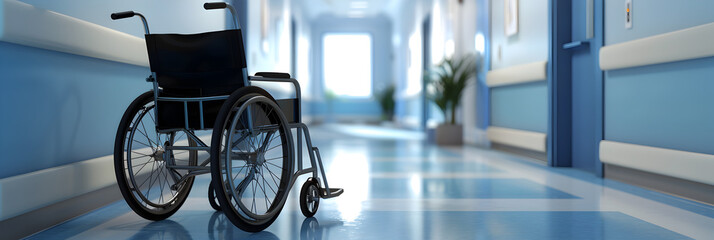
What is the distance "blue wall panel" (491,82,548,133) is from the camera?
396cm

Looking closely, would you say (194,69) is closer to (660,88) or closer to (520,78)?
(660,88)

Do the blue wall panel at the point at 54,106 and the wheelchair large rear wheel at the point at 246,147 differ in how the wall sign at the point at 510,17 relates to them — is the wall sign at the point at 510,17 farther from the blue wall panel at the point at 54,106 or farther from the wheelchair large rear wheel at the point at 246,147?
the blue wall panel at the point at 54,106

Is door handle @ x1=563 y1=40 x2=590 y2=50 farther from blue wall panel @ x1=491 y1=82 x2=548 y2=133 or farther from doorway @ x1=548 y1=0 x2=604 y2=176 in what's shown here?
blue wall panel @ x1=491 y1=82 x2=548 y2=133

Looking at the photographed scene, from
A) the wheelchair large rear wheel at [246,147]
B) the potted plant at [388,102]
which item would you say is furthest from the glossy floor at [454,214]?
the potted plant at [388,102]

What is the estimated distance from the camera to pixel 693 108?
2311 millimetres

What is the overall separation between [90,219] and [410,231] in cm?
118

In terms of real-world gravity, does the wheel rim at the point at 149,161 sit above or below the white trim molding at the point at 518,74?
below

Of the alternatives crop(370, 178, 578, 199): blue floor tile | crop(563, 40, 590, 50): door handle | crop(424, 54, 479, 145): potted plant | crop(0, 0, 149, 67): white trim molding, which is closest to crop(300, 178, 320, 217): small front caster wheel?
crop(370, 178, 578, 199): blue floor tile

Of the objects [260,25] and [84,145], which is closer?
[84,145]

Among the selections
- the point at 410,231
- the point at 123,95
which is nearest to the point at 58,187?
the point at 123,95

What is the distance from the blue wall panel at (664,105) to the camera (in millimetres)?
2244

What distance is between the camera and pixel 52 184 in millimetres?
1724

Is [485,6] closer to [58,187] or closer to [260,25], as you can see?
[260,25]

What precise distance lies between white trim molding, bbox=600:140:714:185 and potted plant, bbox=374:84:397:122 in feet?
34.7
